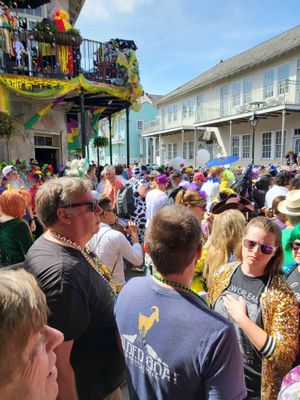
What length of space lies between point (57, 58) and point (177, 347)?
9805 millimetres

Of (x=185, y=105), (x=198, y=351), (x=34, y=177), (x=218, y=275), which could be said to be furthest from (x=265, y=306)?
(x=185, y=105)

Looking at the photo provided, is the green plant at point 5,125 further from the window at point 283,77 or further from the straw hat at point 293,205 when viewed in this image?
the window at point 283,77

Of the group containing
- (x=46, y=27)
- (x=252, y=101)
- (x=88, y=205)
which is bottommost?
(x=88, y=205)

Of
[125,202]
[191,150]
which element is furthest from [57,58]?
[191,150]

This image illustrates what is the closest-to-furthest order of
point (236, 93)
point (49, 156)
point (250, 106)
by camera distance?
point (49, 156), point (250, 106), point (236, 93)

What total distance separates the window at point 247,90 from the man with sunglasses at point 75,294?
858 inches

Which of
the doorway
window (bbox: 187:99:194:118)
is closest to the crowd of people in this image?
the doorway

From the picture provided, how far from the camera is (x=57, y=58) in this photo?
904cm

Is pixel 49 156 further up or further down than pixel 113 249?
further up

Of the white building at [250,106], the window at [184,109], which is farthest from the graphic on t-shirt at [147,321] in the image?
the window at [184,109]

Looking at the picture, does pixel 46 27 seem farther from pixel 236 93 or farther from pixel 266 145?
pixel 236 93

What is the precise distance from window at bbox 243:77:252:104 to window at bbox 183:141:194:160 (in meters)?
7.44

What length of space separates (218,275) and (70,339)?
1.13 meters

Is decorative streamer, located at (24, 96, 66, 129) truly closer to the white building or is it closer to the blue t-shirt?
the white building
